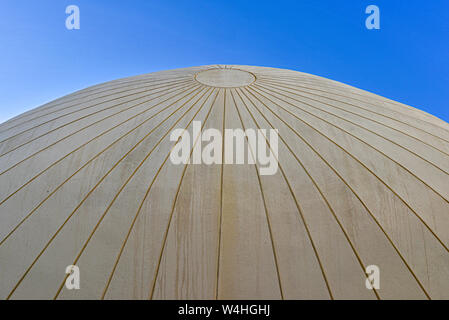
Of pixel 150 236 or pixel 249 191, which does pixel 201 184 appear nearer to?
pixel 249 191

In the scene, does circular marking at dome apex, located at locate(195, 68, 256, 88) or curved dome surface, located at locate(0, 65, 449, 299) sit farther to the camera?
circular marking at dome apex, located at locate(195, 68, 256, 88)

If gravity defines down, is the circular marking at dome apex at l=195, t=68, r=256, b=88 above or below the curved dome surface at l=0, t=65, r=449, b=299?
above

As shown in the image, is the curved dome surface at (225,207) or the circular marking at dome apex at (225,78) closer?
the curved dome surface at (225,207)

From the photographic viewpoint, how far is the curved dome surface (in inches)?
184

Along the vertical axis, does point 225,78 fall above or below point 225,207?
above

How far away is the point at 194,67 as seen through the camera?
10.5 m

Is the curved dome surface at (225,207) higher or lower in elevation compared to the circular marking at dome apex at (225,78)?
lower

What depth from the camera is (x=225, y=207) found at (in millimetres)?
5391

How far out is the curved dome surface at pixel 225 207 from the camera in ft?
Answer: 15.4

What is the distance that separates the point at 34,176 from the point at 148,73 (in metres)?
5.47

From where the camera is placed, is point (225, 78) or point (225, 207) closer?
point (225, 207)

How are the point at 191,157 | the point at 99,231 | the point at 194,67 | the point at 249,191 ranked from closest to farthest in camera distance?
1. the point at 99,231
2. the point at 249,191
3. the point at 191,157
4. the point at 194,67

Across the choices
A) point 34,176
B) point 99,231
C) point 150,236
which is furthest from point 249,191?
point 34,176
